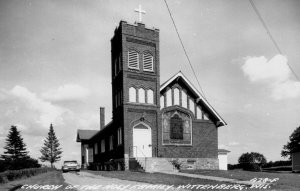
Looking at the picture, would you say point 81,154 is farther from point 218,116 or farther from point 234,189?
point 234,189

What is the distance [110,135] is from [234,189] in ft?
69.8

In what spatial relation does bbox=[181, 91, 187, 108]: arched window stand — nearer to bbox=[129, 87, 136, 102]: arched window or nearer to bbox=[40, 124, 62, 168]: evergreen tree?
bbox=[129, 87, 136, 102]: arched window

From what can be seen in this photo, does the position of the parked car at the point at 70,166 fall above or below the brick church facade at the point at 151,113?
below

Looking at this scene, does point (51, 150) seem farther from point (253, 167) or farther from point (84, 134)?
point (253, 167)

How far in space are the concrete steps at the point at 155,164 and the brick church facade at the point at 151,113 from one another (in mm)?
90

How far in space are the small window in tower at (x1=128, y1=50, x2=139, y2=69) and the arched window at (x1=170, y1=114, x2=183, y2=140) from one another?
555 cm

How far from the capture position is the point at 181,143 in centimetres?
3130

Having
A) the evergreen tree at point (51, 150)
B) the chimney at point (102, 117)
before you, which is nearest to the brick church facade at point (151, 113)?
the chimney at point (102, 117)

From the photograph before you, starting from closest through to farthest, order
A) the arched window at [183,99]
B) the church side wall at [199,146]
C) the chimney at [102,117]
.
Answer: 1. the church side wall at [199,146]
2. the arched window at [183,99]
3. the chimney at [102,117]

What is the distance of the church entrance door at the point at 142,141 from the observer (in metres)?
29.5

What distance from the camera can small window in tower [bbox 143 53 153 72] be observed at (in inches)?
1211

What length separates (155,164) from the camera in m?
27.4

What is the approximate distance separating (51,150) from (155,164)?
7952 centimetres

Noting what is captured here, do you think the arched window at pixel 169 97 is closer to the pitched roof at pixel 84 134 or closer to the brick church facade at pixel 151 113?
the brick church facade at pixel 151 113
